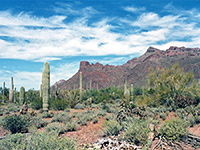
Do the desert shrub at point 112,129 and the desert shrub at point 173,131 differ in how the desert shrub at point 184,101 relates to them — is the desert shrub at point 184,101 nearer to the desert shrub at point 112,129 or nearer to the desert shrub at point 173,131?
the desert shrub at point 173,131

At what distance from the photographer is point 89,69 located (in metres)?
112

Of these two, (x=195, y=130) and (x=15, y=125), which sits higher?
(x=15, y=125)

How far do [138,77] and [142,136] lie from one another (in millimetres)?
82588

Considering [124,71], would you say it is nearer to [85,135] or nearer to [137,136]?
[85,135]

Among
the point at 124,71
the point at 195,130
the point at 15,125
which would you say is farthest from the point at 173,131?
the point at 124,71

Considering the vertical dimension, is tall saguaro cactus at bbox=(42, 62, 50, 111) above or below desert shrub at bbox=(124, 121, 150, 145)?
above

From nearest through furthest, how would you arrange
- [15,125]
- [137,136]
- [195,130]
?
[137,136] → [15,125] → [195,130]

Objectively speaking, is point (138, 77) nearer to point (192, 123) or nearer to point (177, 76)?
point (177, 76)

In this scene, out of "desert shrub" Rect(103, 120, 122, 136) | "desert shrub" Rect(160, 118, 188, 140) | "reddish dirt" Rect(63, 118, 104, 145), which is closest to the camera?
"desert shrub" Rect(160, 118, 188, 140)

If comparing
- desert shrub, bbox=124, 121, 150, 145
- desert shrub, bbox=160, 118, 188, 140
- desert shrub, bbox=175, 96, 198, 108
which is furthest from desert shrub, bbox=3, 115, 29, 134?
desert shrub, bbox=175, 96, 198, 108

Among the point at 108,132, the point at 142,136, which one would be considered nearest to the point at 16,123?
the point at 108,132

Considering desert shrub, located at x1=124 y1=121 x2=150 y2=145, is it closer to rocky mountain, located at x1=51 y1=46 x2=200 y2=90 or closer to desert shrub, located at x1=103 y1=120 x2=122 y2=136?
desert shrub, located at x1=103 y1=120 x2=122 y2=136

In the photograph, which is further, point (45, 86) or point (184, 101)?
point (184, 101)

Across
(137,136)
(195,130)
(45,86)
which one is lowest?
(195,130)
